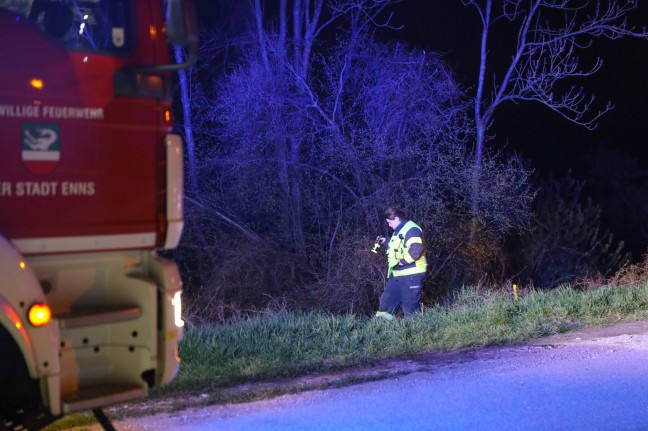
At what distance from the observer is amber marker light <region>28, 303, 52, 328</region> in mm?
4262

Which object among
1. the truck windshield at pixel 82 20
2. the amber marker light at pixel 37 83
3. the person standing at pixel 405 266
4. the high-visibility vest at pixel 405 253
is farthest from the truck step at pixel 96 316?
the high-visibility vest at pixel 405 253

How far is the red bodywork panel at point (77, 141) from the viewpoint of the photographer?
441 centimetres

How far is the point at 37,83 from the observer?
447 centimetres

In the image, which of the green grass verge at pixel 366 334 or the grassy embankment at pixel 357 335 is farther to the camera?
the green grass verge at pixel 366 334

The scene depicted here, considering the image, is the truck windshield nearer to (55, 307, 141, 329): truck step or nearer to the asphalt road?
(55, 307, 141, 329): truck step

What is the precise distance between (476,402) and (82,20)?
153 inches

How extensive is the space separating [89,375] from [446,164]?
9374 millimetres

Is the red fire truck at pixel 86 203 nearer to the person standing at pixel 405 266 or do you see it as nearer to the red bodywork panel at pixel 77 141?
the red bodywork panel at pixel 77 141

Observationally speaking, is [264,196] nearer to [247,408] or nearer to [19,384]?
[247,408]

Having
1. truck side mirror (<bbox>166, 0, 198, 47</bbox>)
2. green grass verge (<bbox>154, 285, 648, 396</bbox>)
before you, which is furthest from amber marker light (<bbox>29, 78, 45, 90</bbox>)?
green grass verge (<bbox>154, 285, 648, 396</bbox>)

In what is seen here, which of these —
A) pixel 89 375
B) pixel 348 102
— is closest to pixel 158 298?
pixel 89 375

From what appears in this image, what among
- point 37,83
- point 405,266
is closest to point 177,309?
point 37,83

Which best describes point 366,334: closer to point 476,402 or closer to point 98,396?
point 476,402

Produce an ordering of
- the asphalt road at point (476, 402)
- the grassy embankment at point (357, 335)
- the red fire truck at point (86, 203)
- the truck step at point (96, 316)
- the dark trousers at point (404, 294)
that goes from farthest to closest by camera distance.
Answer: the dark trousers at point (404, 294), the grassy embankment at point (357, 335), the asphalt road at point (476, 402), the truck step at point (96, 316), the red fire truck at point (86, 203)
